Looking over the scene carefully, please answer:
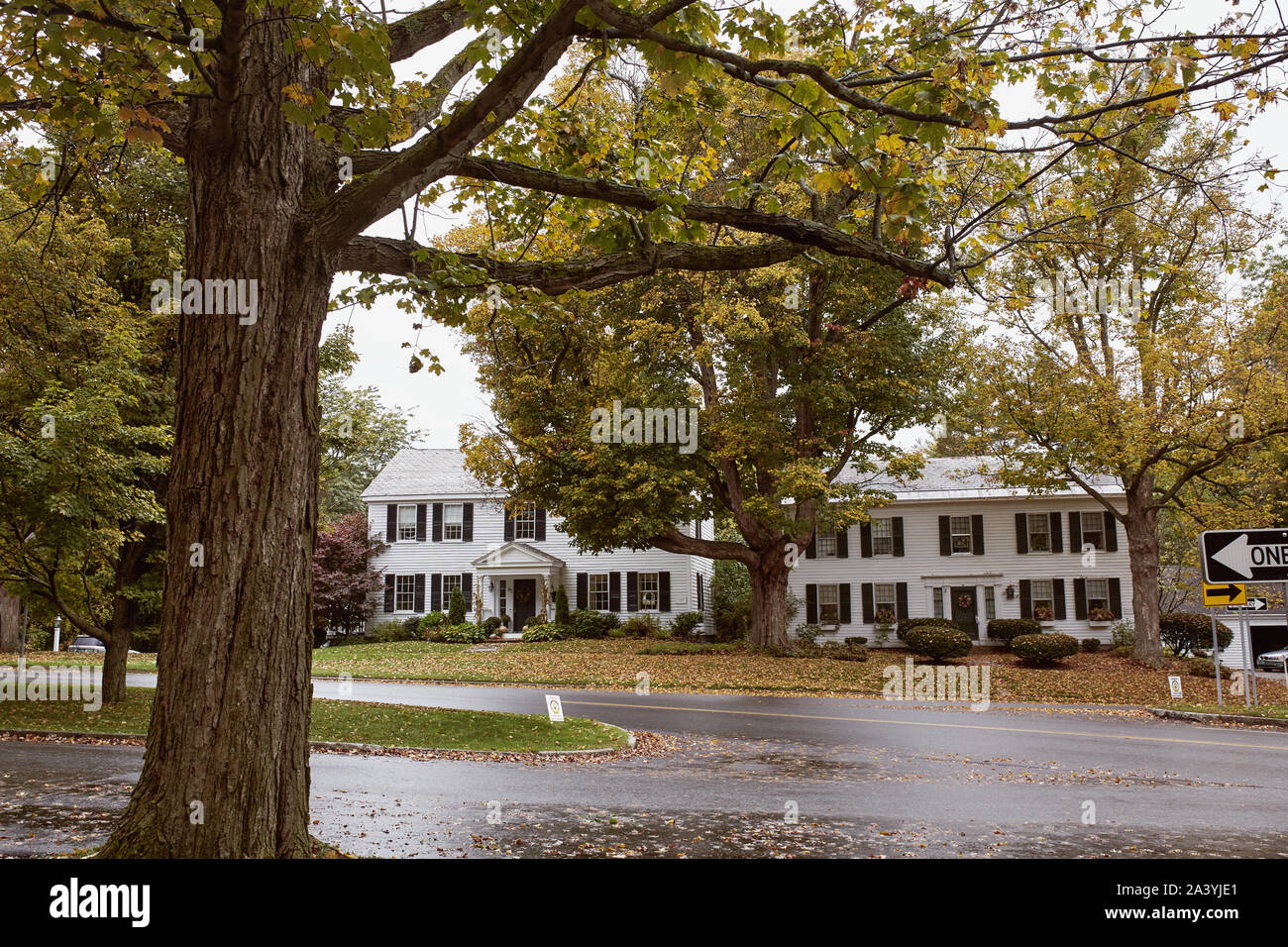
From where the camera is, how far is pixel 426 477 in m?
40.1

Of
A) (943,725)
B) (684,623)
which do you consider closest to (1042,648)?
(943,725)

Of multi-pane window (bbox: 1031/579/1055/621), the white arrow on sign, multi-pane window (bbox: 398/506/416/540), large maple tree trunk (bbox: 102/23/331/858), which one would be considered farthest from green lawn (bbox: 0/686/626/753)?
multi-pane window (bbox: 1031/579/1055/621)

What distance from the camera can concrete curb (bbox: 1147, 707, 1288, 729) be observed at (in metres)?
15.9

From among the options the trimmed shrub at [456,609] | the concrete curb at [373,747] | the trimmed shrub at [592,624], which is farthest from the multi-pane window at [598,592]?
the concrete curb at [373,747]

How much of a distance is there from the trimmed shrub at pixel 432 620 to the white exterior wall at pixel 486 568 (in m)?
1.19

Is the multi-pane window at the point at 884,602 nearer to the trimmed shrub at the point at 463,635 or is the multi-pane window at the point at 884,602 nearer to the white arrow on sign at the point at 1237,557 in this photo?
the trimmed shrub at the point at 463,635

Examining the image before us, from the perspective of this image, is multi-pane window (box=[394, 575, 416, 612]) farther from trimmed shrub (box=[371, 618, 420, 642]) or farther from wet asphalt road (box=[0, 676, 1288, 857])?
wet asphalt road (box=[0, 676, 1288, 857])

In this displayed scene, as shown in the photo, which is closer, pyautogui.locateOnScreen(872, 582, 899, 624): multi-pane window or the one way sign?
the one way sign

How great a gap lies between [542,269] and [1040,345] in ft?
74.5

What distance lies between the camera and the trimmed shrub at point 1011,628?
3127 cm

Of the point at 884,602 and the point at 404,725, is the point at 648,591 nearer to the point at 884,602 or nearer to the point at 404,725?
the point at 884,602

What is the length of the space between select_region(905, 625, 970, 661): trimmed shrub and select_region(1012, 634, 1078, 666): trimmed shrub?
153 centimetres

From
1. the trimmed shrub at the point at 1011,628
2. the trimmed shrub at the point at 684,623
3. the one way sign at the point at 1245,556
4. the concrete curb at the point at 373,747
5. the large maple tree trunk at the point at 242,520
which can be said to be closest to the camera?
the large maple tree trunk at the point at 242,520
